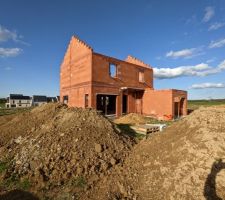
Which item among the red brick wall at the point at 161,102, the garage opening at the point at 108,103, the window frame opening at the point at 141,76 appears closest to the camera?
the red brick wall at the point at 161,102

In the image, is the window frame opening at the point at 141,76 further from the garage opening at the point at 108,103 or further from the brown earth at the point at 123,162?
the brown earth at the point at 123,162

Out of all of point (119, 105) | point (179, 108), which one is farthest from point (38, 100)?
point (179, 108)

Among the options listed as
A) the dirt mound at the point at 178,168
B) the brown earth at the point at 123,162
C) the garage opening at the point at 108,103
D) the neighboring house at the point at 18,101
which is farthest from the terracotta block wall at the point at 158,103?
the neighboring house at the point at 18,101

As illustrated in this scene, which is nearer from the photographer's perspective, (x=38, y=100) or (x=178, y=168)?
(x=178, y=168)

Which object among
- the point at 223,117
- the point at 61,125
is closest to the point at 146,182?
the point at 223,117

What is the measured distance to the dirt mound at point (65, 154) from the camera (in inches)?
225

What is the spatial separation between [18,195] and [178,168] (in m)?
4.66

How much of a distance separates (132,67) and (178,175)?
18.4 meters

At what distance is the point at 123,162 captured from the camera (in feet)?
22.4

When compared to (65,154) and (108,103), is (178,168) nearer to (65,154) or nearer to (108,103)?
(65,154)

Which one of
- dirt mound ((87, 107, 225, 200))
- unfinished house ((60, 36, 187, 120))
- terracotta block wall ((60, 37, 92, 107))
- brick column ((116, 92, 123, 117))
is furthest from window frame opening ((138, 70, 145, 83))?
dirt mound ((87, 107, 225, 200))

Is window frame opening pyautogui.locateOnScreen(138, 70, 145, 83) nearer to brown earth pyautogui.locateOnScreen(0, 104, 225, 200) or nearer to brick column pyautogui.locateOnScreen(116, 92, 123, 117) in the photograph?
brick column pyautogui.locateOnScreen(116, 92, 123, 117)

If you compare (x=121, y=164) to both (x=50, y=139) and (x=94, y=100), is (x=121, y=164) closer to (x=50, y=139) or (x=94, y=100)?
(x=50, y=139)

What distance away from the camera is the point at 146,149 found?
23.7 feet
